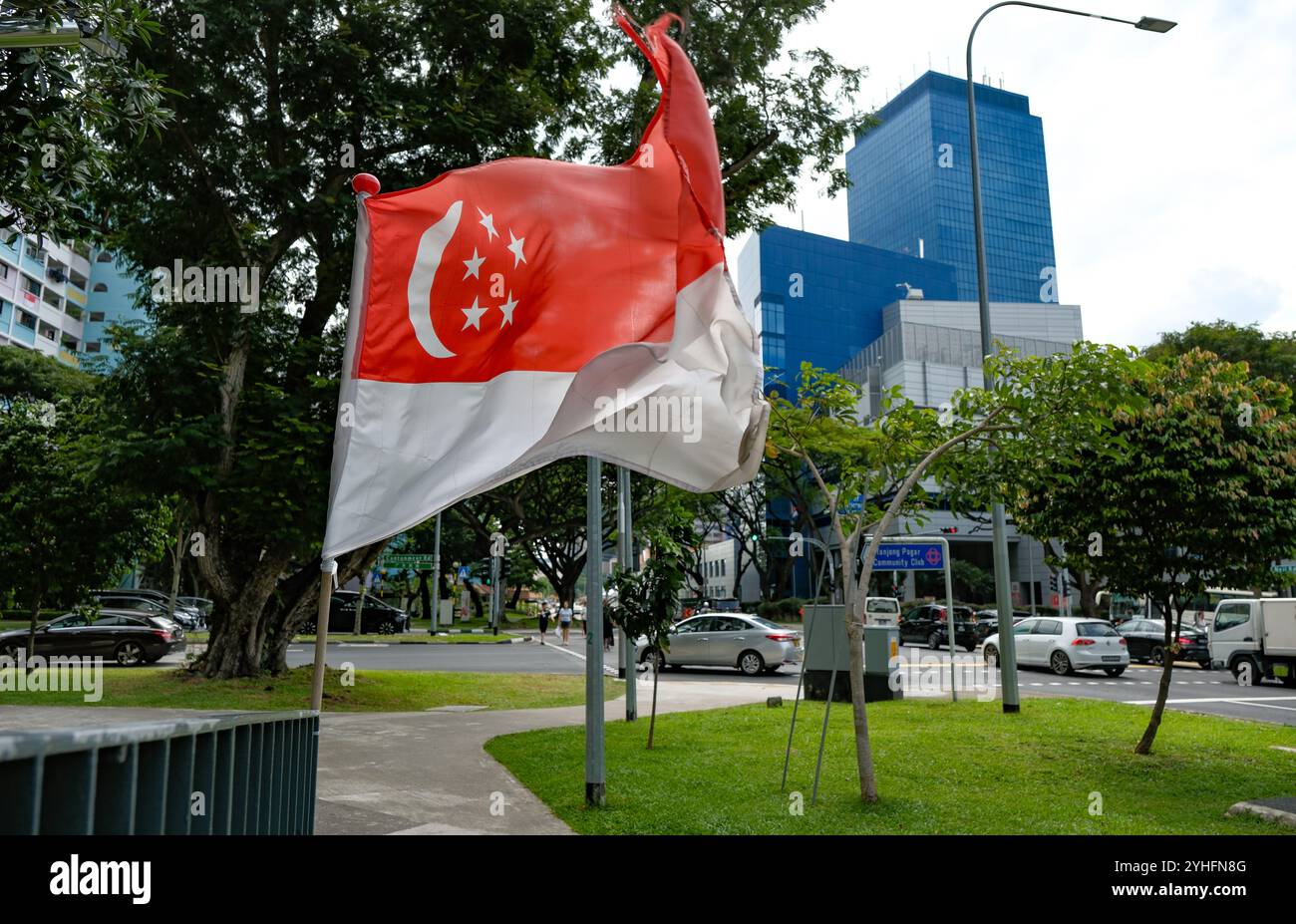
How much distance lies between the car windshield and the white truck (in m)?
2.38

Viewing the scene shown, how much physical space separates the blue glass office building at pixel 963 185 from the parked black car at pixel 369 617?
302ft

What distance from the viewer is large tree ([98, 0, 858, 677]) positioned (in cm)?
1347

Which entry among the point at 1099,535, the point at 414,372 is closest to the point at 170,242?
the point at 414,372

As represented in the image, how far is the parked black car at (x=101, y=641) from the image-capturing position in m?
23.0

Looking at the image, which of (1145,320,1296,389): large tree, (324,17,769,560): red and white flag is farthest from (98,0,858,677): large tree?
(1145,320,1296,389): large tree

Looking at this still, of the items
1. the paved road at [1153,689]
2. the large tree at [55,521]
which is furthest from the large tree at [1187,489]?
the large tree at [55,521]

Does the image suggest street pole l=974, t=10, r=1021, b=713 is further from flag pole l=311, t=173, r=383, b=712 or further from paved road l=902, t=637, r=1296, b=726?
flag pole l=311, t=173, r=383, b=712

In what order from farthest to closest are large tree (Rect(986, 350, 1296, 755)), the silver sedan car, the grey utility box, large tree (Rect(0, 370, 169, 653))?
1. the silver sedan car
2. large tree (Rect(0, 370, 169, 653))
3. the grey utility box
4. large tree (Rect(986, 350, 1296, 755))

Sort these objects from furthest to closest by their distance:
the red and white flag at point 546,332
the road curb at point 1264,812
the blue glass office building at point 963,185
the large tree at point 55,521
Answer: the blue glass office building at point 963,185 < the large tree at point 55,521 < the road curb at point 1264,812 < the red and white flag at point 546,332

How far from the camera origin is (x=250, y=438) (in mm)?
13742

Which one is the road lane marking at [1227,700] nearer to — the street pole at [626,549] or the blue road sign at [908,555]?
the blue road sign at [908,555]

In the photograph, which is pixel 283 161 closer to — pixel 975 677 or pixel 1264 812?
pixel 1264 812

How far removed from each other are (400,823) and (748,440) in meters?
4.34

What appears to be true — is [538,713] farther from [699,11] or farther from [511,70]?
[699,11]
